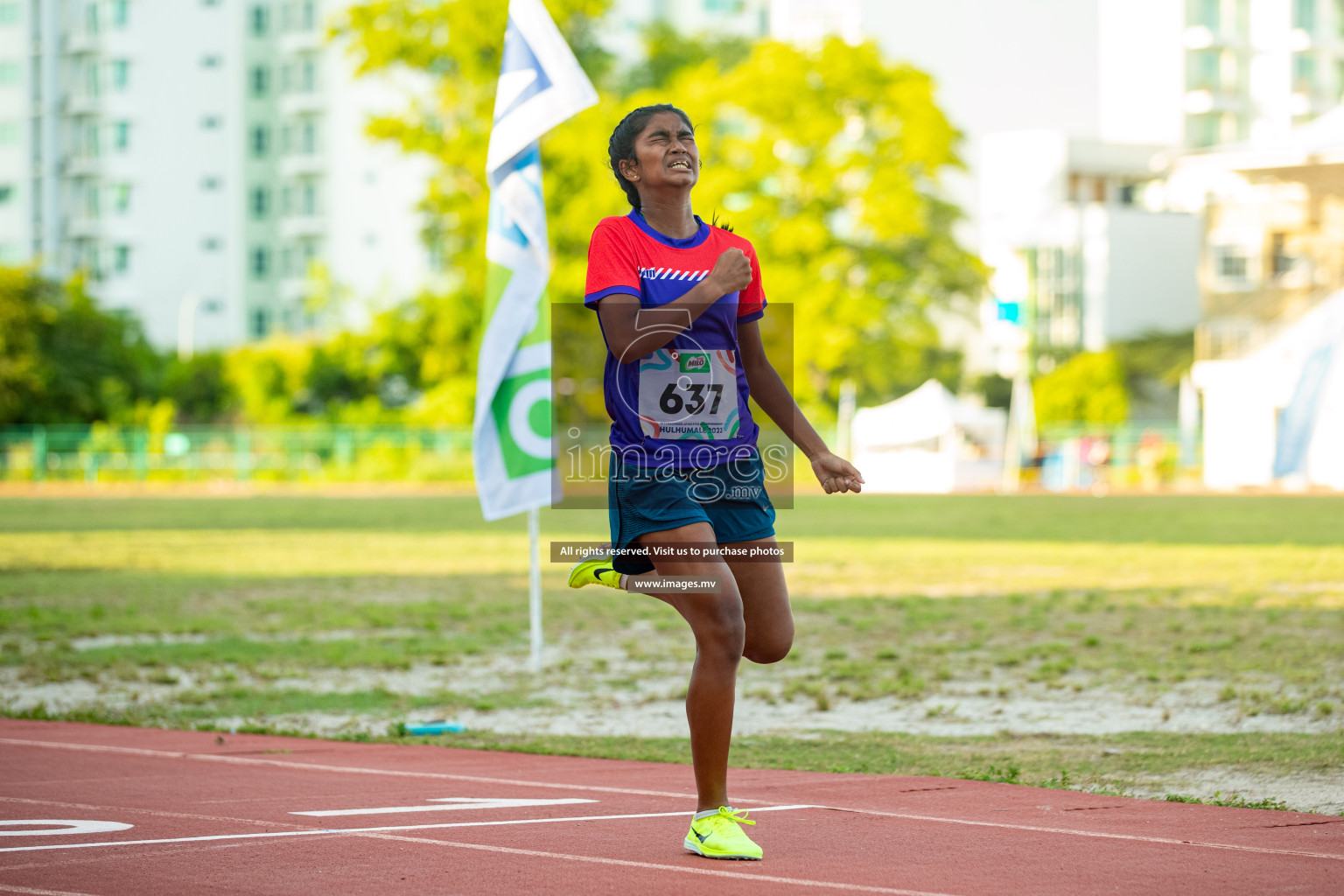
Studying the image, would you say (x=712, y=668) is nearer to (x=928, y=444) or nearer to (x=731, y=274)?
(x=731, y=274)

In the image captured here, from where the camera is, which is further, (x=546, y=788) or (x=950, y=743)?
(x=950, y=743)

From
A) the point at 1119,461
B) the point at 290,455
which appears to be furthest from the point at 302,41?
the point at 1119,461

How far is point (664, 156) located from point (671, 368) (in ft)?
2.16

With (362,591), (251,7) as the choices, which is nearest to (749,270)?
(362,591)

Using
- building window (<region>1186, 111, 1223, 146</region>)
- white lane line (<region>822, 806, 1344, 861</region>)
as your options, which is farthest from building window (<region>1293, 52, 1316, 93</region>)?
white lane line (<region>822, 806, 1344, 861</region>)

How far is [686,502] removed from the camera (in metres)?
4.82

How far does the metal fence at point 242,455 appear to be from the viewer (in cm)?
5062

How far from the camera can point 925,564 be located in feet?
63.7

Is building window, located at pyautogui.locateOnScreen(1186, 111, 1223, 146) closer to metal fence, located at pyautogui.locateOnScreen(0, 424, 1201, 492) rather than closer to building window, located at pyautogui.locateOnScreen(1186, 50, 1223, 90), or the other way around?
building window, located at pyautogui.locateOnScreen(1186, 50, 1223, 90)

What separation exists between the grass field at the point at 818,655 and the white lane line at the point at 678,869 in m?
2.14

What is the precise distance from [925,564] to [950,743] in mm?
11961

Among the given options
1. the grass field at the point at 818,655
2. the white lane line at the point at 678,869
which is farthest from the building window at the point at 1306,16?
the white lane line at the point at 678,869

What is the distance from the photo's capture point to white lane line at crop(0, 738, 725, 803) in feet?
20.6

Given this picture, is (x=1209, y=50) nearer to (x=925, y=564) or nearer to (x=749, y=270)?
(x=925, y=564)
